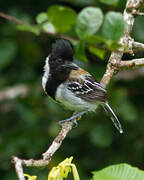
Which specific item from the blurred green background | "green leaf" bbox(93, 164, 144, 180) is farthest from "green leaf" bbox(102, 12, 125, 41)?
the blurred green background

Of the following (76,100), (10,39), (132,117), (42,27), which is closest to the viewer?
(42,27)

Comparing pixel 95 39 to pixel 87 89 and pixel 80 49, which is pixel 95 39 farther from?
pixel 87 89

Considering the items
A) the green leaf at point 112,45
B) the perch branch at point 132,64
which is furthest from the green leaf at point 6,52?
the green leaf at point 112,45

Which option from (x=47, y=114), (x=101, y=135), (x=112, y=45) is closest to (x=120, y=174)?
(x=112, y=45)

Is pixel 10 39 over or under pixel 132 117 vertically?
over

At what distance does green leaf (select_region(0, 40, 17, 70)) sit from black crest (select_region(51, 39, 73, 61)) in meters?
1.60

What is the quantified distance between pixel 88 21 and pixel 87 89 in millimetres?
2355

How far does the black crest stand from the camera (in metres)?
3.08

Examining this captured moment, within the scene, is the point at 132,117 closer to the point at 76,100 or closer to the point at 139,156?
the point at 139,156

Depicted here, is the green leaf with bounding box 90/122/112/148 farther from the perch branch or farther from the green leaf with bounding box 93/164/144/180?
the green leaf with bounding box 93/164/144/180

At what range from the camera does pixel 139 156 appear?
4762 millimetres

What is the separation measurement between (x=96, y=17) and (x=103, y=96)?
230 cm

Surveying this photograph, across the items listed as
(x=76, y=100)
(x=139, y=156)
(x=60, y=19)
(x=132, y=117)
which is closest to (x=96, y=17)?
(x=60, y=19)

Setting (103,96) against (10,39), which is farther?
(10,39)
